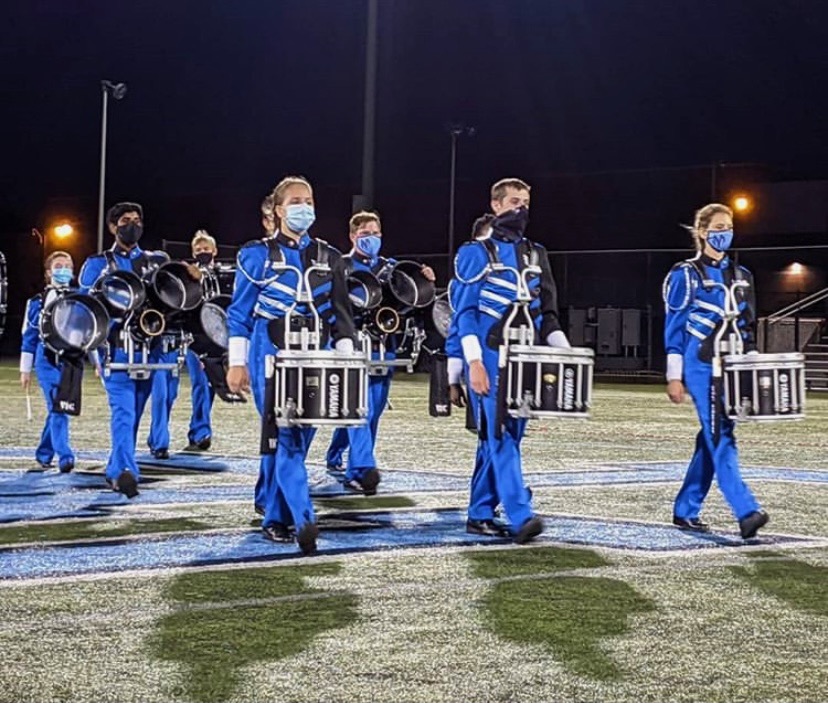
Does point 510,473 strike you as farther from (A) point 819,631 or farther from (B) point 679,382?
(A) point 819,631

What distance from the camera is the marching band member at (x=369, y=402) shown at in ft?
34.6

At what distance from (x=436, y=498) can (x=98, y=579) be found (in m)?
3.98

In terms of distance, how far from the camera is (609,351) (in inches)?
1522

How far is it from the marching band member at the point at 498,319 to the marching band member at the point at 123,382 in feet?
10.2

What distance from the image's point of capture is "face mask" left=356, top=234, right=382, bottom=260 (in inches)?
446

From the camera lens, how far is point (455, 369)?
8078 mm

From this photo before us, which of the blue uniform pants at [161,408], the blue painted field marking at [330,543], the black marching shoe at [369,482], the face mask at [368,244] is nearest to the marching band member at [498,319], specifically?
the blue painted field marking at [330,543]

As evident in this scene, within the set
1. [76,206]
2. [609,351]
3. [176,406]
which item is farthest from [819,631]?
[76,206]

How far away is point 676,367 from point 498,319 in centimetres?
126

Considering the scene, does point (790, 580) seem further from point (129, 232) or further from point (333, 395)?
point (129, 232)

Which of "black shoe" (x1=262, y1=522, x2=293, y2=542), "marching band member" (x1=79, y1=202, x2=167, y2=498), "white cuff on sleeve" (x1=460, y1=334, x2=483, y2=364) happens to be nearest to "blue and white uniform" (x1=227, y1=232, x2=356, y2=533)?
"black shoe" (x1=262, y1=522, x2=293, y2=542)

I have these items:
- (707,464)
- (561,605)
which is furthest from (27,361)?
(561,605)

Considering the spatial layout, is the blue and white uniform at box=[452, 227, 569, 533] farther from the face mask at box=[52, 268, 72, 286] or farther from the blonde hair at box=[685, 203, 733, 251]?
the face mask at box=[52, 268, 72, 286]

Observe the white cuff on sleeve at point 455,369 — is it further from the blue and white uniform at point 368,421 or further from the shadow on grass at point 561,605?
the blue and white uniform at point 368,421
